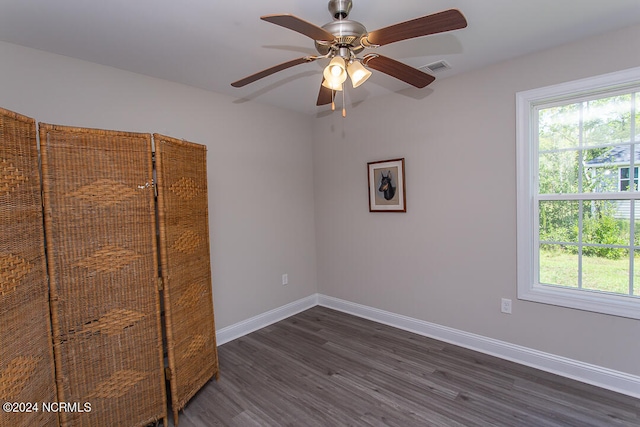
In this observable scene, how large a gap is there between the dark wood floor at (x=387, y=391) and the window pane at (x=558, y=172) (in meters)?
1.44

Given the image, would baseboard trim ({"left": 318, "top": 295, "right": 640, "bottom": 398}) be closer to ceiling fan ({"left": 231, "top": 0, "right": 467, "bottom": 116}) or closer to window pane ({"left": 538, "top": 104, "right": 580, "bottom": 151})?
window pane ({"left": 538, "top": 104, "right": 580, "bottom": 151})

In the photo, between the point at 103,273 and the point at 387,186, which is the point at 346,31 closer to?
the point at 103,273

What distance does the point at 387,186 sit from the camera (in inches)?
128

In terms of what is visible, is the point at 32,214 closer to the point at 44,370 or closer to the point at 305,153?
the point at 44,370

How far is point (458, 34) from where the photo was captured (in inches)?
80.2

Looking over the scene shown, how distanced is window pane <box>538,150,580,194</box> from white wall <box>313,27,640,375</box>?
23cm

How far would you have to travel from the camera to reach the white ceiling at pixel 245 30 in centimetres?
168

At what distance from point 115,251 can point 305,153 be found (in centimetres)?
256

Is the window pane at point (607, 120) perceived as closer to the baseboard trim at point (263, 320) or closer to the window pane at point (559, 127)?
the window pane at point (559, 127)

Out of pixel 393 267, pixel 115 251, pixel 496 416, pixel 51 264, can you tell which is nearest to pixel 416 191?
pixel 393 267

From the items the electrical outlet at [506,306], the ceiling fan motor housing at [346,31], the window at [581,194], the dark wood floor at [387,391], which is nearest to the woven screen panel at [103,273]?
the dark wood floor at [387,391]

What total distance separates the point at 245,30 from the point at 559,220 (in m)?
2.70

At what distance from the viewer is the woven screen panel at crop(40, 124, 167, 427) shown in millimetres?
1616

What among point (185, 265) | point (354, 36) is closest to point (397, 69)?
point (354, 36)
